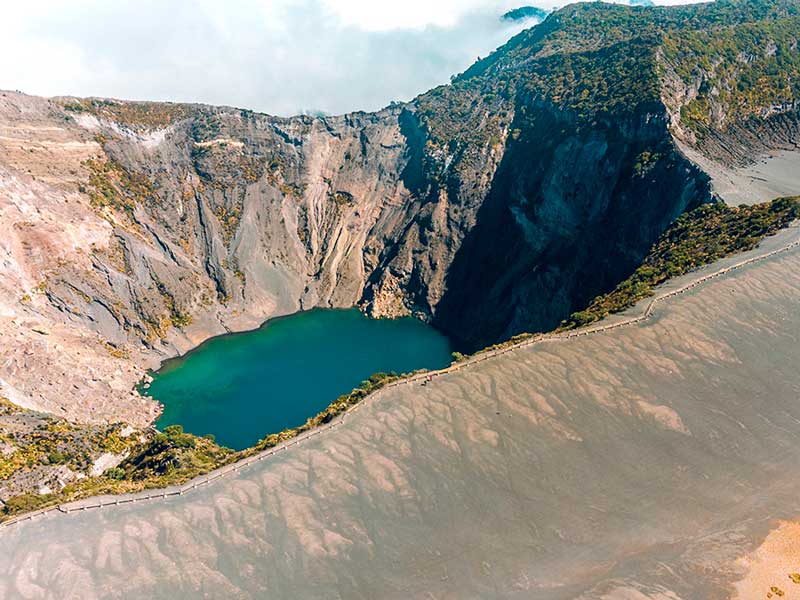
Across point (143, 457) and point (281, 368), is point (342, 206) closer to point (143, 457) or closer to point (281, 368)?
point (281, 368)

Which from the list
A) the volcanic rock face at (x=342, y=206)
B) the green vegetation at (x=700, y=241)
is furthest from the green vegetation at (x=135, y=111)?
the green vegetation at (x=700, y=241)

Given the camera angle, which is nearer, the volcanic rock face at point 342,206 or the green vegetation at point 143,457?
the green vegetation at point 143,457

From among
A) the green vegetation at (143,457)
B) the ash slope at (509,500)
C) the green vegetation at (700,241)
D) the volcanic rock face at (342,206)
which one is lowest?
the ash slope at (509,500)

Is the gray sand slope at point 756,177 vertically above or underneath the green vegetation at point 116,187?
underneath

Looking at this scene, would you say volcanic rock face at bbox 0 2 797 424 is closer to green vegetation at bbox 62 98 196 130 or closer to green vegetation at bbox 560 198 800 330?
green vegetation at bbox 62 98 196 130

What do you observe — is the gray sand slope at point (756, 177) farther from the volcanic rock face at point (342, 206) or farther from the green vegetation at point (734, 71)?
the green vegetation at point (734, 71)

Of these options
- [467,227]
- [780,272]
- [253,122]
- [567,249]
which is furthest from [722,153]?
[253,122]

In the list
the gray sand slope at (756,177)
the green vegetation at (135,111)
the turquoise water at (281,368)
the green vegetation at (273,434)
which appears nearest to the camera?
the green vegetation at (273,434)

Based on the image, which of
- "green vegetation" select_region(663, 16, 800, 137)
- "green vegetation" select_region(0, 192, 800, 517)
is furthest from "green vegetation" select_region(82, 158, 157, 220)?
"green vegetation" select_region(663, 16, 800, 137)
